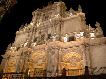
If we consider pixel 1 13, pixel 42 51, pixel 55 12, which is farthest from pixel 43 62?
pixel 1 13

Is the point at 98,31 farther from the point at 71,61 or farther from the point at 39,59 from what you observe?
→ the point at 39,59

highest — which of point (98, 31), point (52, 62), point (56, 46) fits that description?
point (98, 31)

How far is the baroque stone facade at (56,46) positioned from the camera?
26.0 meters

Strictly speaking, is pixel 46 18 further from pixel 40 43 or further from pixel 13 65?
pixel 13 65

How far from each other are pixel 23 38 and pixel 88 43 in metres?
15.9

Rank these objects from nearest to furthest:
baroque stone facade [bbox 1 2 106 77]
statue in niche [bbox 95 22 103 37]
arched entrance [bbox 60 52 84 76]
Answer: baroque stone facade [bbox 1 2 106 77]
statue in niche [bbox 95 22 103 37]
arched entrance [bbox 60 52 84 76]

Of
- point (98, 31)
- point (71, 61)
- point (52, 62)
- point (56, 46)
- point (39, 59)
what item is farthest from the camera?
point (39, 59)

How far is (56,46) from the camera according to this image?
2864cm

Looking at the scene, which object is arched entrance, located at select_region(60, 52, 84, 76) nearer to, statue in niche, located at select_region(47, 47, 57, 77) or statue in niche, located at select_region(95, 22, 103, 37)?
statue in niche, located at select_region(47, 47, 57, 77)

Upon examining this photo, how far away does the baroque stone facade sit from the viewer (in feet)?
85.3

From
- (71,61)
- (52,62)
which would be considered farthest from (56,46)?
(71,61)

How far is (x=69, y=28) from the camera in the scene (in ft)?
101

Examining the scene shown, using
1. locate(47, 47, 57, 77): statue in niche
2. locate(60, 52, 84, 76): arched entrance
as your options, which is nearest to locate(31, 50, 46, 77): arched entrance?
locate(47, 47, 57, 77): statue in niche

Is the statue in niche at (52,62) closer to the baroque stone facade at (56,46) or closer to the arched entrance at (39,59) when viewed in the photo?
the baroque stone facade at (56,46)
